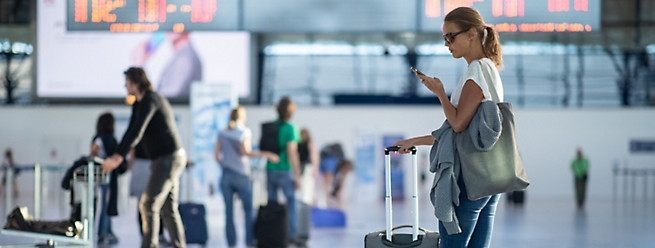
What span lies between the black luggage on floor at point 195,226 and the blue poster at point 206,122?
5172 millimetres

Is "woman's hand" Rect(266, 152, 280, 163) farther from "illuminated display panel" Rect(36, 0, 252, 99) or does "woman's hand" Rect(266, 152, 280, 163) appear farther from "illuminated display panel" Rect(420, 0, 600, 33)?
"illuminated display panel" Rect(36, 0, 252, 99)

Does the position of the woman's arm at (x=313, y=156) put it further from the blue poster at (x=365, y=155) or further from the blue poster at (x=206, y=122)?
the blue poster at (x=365, y=155)

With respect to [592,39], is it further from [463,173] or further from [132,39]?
[463,173]

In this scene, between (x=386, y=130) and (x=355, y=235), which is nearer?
(x=355, y=235)

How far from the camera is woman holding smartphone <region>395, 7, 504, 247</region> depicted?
3404 millimetres

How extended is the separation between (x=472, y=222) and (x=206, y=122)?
1075 centimetres

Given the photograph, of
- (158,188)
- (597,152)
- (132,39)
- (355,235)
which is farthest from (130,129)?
(597,152)

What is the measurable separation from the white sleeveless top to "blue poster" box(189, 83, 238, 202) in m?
10.4

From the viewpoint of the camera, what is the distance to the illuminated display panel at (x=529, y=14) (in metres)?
9.45

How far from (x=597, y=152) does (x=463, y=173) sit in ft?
68.5

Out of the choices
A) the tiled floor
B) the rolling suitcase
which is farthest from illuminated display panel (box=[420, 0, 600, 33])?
the rolling suitcase

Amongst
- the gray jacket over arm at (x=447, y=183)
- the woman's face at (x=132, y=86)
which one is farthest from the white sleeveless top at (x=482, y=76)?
the woman's face at (x=132, y=86)

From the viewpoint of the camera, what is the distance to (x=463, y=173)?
342 cm

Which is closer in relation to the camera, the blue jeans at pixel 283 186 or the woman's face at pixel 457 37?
the woman's face at pixel 457 37
